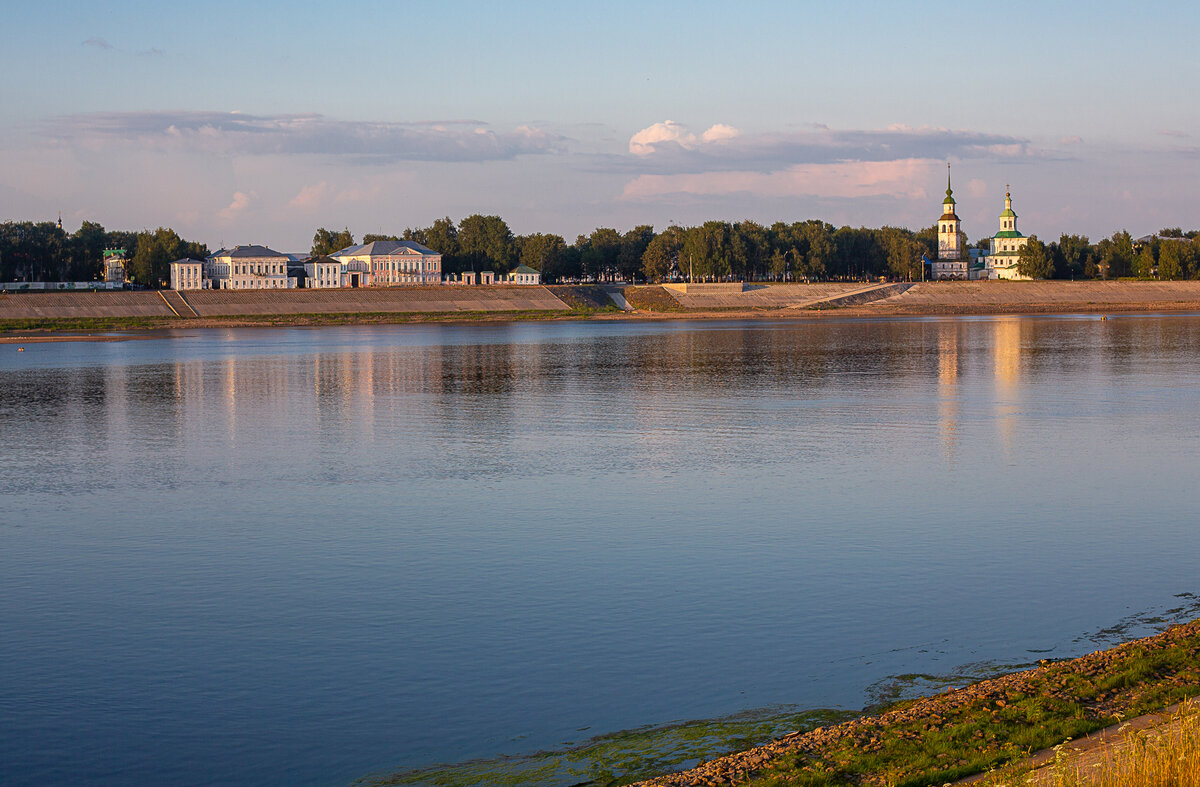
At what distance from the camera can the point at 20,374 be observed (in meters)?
Result: 55.9

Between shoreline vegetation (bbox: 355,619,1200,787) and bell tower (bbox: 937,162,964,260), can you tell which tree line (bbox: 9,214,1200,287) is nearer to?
bell tower (bbox: 937,162,964,260)

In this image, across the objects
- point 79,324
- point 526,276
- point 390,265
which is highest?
point 390,265

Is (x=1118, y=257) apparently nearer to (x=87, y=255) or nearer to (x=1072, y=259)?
(x=1072, y=259)

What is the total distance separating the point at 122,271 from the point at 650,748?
16041 cm

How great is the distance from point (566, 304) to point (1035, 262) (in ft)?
214

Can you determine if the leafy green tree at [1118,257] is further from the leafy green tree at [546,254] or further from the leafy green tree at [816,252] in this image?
the leafy green tree at [546,254]

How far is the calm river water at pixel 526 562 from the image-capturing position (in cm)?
→ 1145

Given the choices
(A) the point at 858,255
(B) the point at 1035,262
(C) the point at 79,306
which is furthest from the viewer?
(A) the point at 858,255

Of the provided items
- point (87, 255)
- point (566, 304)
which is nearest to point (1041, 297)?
point (566, 304)

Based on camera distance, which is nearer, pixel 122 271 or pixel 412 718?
pixel 412 718

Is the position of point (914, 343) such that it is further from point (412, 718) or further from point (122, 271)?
point (122, 271)

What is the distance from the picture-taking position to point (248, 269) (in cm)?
15325

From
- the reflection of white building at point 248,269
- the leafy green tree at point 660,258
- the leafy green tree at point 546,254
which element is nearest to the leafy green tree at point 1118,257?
the leafy green tree at point 660,258

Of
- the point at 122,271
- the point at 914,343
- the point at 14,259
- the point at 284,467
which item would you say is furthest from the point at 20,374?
the point at 122,271
